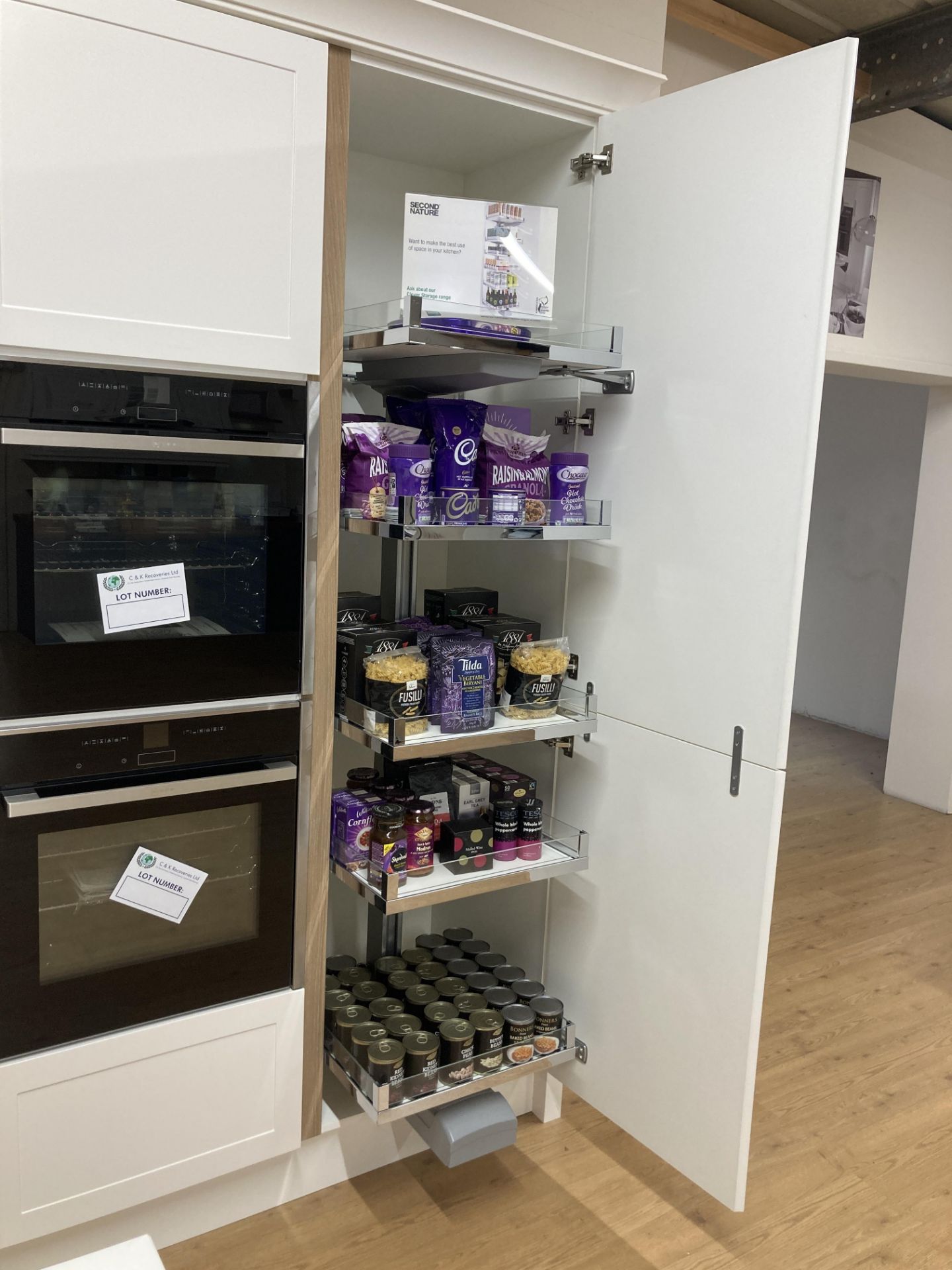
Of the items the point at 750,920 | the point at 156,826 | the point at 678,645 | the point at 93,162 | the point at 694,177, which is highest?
the point at 694,177

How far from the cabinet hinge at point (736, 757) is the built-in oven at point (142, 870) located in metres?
0.85

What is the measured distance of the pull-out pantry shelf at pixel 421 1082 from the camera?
2074 millimetres

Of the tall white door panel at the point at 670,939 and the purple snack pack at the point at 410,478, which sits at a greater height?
the purple snack pack at the point at 410,478

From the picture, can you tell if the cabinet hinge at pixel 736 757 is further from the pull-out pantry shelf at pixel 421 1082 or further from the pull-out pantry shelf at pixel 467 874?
the pull-out pantry shelf at pixel 421 1082

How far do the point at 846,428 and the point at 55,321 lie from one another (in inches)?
220

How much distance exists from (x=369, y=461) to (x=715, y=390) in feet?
2.27

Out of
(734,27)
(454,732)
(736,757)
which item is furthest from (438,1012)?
(734,27)

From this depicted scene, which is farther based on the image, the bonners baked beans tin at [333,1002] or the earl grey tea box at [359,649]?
the bonners baked beans tin at [333,1002]

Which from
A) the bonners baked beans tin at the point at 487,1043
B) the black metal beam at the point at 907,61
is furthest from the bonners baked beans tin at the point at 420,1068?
the black metal beam at the point at 907,61

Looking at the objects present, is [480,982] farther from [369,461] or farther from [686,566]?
[369,461]

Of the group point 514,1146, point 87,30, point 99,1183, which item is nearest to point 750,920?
point 514,1146

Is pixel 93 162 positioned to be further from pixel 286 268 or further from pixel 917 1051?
pixel 917 1051

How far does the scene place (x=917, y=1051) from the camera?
289cm

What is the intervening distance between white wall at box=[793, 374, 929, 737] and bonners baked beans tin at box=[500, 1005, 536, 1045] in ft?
14.7
